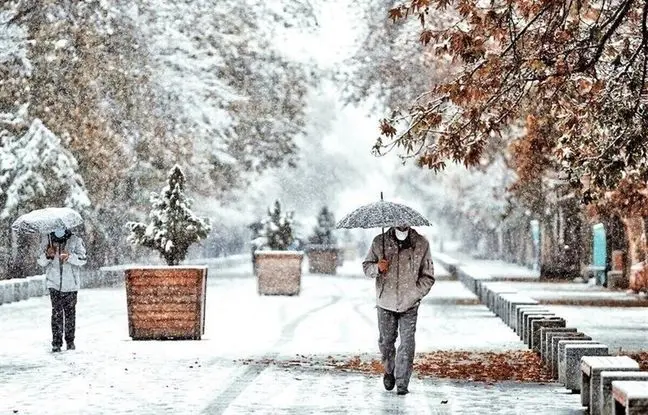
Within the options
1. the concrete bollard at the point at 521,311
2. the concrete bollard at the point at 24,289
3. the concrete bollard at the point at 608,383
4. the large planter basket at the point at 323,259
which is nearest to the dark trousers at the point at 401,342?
the concrete bollard at the point at 608,383

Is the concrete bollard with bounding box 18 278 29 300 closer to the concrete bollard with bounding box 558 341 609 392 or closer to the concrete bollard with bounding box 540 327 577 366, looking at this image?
the concrete bollard with bounding box 540 327 577 366

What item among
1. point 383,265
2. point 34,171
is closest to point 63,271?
point 383,265

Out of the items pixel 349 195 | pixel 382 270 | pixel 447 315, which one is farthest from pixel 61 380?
pixel 349 195

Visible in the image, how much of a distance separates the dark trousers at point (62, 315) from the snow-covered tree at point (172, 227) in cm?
297

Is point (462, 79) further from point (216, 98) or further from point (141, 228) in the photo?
point (216, 98)

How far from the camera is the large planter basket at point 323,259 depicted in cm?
5472

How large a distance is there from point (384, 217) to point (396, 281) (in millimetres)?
636

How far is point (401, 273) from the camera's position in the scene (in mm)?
15141

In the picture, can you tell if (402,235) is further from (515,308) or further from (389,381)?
(515,308)

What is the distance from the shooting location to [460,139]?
17344 mm

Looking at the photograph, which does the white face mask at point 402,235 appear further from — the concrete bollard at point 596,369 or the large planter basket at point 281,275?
the large planter basket at point 281,275

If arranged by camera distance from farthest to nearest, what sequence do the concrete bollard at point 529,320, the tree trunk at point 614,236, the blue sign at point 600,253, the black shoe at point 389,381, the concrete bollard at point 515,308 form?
the blue sign at point 600,253, the tree trunk at point 614,236, the concrete bollard at point 515,308, the concrete bollard at point 529,320, the black shoe at point 389,381

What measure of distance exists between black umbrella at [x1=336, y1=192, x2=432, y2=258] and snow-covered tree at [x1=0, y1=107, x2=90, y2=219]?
2336 cm

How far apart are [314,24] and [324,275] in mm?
11809
